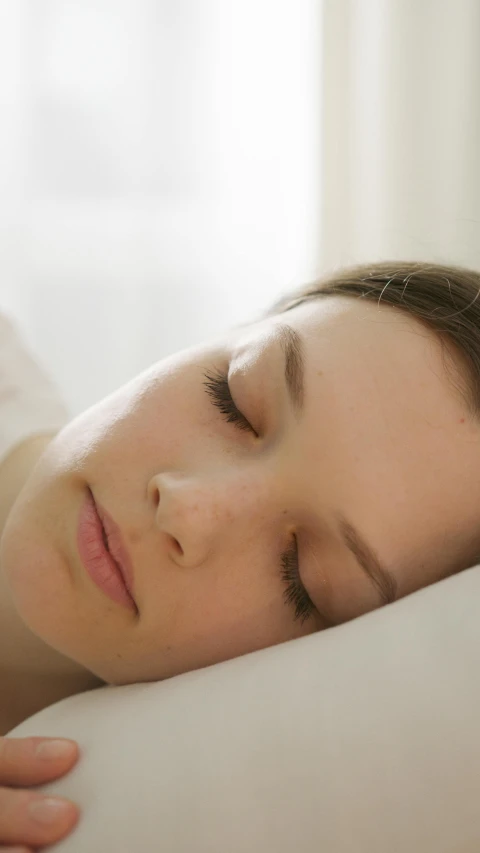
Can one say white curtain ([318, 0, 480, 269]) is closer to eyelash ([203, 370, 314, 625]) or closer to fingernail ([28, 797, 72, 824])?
eyelash ([203, 370, 314, 625])

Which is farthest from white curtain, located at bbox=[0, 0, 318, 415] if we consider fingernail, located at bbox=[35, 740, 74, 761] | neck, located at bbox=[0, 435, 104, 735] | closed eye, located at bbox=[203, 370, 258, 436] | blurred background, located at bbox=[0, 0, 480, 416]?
fingernail, located at bbox=[35, 740, 74, 761]

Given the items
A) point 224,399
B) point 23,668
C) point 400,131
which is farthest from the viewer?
point 400,131

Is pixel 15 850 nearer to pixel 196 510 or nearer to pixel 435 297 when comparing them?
pixel 196 510

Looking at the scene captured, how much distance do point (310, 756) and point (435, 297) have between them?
546mm

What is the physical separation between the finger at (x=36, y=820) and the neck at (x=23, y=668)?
405mm

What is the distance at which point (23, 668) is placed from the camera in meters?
1.00

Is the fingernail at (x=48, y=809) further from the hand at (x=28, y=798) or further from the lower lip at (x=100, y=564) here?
the lower lip at (x=100, y=564)

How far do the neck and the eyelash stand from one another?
34cm

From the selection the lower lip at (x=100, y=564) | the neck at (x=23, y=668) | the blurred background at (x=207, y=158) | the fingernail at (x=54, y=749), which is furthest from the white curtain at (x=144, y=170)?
the fingernail at (x=54, y=749)

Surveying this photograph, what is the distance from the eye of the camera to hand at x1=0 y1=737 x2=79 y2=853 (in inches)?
21.6

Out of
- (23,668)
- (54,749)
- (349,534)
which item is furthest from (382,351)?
(23,668)

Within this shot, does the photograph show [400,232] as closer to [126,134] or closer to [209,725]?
[126,134]

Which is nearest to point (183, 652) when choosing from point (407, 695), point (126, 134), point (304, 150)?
point (407, 695)

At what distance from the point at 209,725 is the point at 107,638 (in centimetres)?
20
